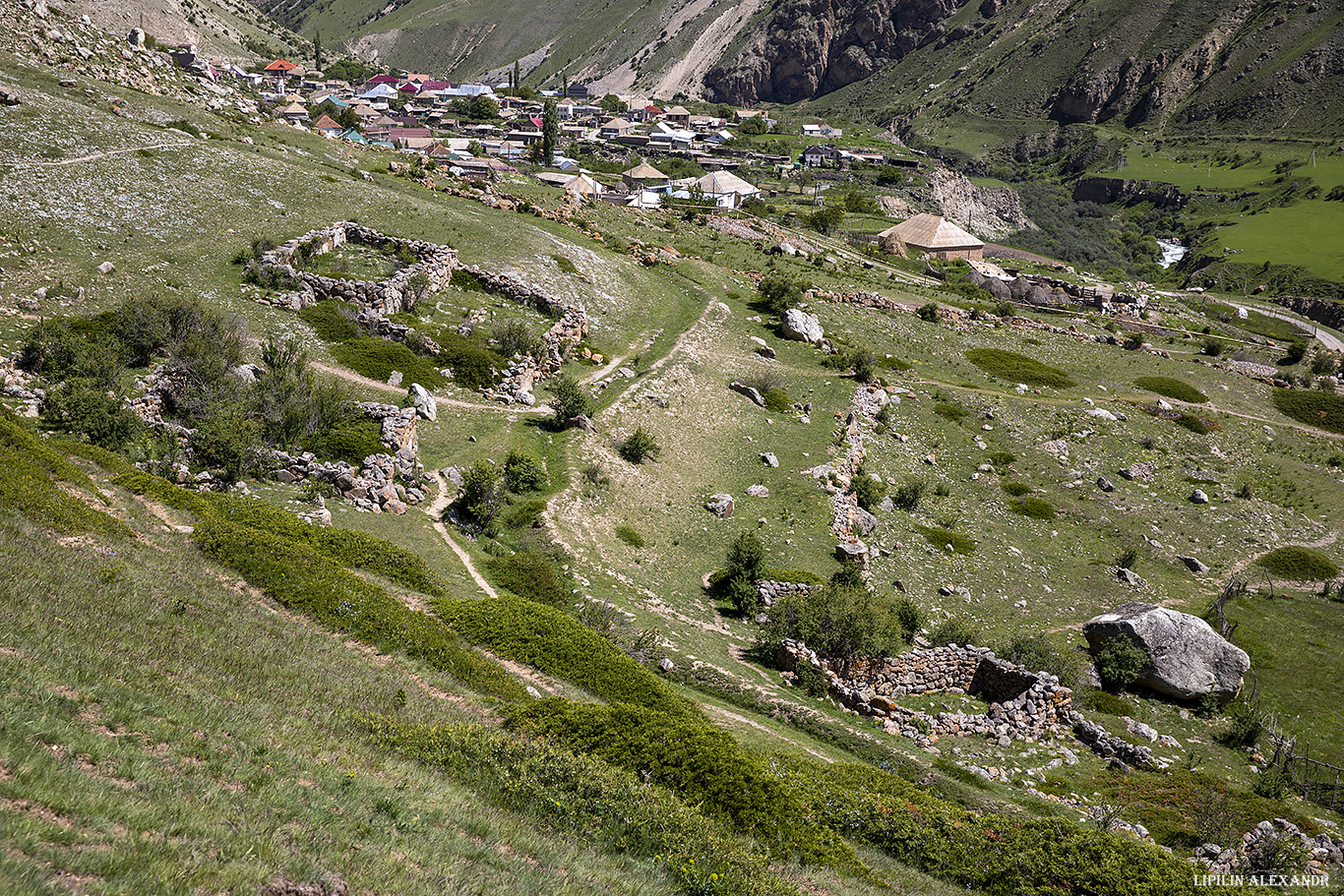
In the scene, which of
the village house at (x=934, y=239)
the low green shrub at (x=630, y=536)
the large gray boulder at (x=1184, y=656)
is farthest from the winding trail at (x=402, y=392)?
the village house at (x=934, y=239)

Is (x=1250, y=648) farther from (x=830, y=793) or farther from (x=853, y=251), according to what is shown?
(x=853, y=251)

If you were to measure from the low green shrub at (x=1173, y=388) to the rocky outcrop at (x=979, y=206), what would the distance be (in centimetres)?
10321

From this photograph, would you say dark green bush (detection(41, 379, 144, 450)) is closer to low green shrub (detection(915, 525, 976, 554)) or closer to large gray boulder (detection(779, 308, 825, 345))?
low green shrub (detection(915, 525, 976, 554))

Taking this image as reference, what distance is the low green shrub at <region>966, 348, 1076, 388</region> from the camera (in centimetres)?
5962

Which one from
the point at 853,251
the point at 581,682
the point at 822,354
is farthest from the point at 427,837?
the point at 853,251

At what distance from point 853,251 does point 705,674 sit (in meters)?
88.4

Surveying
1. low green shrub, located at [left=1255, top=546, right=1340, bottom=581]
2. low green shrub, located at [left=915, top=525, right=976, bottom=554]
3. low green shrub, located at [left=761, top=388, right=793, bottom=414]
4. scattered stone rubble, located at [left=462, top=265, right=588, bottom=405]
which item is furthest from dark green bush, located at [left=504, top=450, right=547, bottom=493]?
low green shrub, located at [left=1255, top=546, right=1340, bottom=581]

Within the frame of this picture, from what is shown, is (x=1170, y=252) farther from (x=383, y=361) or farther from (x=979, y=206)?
(x=383, y=361)

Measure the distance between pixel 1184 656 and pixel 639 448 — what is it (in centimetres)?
2550

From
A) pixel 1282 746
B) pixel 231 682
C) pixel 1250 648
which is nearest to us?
pixel 231 682

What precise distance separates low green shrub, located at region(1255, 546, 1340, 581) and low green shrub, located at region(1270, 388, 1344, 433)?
2440 cm

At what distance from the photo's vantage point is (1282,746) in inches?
1014

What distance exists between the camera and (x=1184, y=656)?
1144 inches

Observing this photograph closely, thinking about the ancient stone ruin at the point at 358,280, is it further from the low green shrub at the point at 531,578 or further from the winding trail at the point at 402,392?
the low green shrub at the point at 531,578
